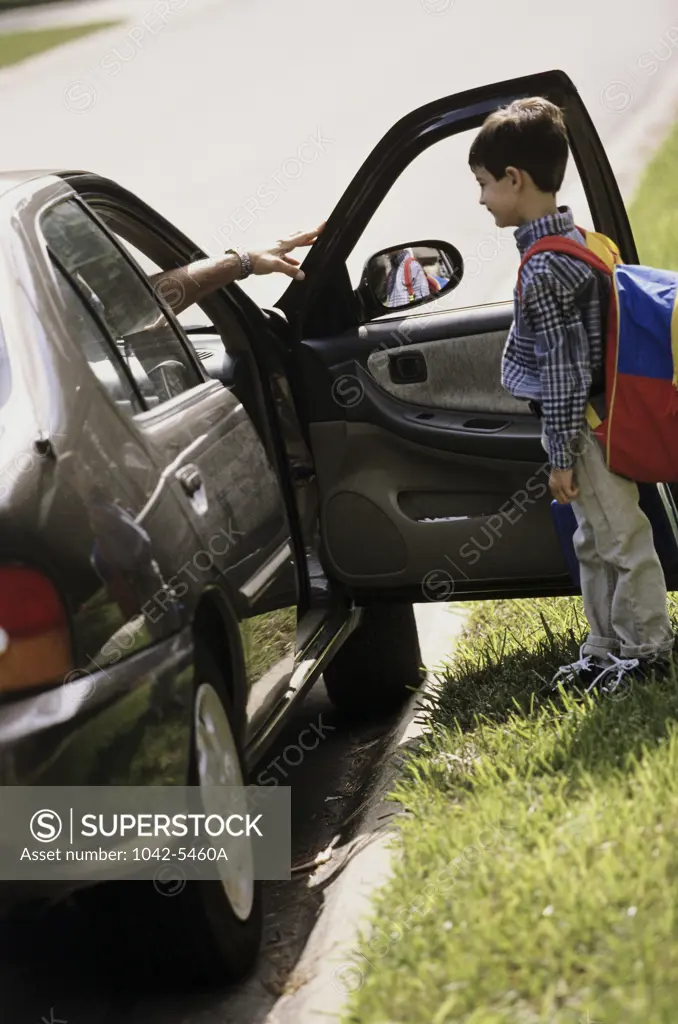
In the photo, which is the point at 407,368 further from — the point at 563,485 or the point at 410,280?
the point at 563,485

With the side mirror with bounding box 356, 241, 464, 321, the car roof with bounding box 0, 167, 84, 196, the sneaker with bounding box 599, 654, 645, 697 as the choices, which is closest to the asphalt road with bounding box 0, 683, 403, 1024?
the sneaker with bounding box 599, 654, 645, 697

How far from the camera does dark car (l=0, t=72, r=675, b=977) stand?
9.84ft

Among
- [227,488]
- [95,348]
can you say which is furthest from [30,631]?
[227,488]

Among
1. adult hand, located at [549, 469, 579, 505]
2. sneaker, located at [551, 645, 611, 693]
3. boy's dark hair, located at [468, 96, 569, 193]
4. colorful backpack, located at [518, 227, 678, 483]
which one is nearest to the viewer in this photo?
colorful backpack, located at [518, 227, 678, 483]

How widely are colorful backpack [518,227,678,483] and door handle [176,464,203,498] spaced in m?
1.09

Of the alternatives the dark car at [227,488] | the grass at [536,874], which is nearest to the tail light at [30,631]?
the dark car at [227,488]

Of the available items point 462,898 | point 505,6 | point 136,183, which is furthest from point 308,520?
point 505,6

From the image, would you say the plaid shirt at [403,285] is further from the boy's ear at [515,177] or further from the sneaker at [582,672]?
the sneaker at [582,672]

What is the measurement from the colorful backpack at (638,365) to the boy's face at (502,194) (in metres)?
0.14

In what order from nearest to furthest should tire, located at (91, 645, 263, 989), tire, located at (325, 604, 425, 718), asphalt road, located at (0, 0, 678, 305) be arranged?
tire, located at (91, 645, 263, 989)
tire, located at (325, 604, 425, 718)
asphalt road, located at (0, 0, 678, 305)

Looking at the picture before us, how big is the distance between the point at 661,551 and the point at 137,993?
6.39 ft

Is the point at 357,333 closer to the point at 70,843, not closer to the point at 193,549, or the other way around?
the point at 193,549

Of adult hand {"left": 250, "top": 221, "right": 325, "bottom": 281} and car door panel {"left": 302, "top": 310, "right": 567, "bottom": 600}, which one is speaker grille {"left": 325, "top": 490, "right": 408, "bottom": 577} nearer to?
car door panel {"left": 302, "top": 310, "right": 567, "bottom": 600}

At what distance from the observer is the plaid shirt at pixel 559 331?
13.8ft
